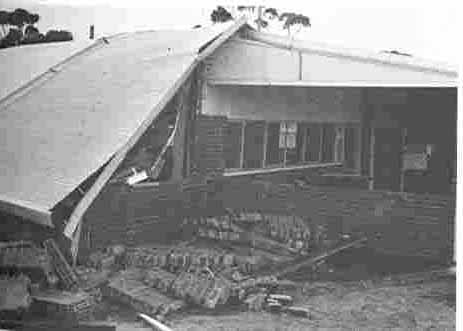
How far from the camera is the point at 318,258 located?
6.40 meters

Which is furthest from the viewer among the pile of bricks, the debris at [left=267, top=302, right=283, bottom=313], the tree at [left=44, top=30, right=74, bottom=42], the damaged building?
the tree at [left=44, top=30, right=74, bottom=42]

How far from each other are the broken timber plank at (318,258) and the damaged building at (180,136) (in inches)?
13.6

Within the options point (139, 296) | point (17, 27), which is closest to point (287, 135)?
point (17, 27)

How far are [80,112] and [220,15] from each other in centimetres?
184

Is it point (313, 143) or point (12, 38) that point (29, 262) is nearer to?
point (12, 38)

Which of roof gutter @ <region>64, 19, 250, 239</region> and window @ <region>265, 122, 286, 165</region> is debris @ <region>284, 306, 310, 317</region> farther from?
window @ <region>265, 122, 286, 165</region>

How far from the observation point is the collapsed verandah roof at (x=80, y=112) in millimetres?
5566

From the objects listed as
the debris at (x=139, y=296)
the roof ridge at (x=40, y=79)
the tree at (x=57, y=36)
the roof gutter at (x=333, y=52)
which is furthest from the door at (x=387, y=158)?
the debris at (x=139, y=296)

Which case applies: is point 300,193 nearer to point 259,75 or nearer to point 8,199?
point 259,75

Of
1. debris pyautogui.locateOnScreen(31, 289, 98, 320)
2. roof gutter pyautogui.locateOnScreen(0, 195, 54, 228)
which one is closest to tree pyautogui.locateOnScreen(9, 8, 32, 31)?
roof gutter pyautogui.locateOnScreen(0, 195, 54, 228)

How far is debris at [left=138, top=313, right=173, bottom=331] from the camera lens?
15.9 ft

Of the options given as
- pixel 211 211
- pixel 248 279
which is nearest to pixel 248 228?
pixel 211 211

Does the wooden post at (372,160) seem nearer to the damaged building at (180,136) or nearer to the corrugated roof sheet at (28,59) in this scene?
the damaged building at (180,136)

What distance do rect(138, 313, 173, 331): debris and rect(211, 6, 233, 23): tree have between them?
3.10m
